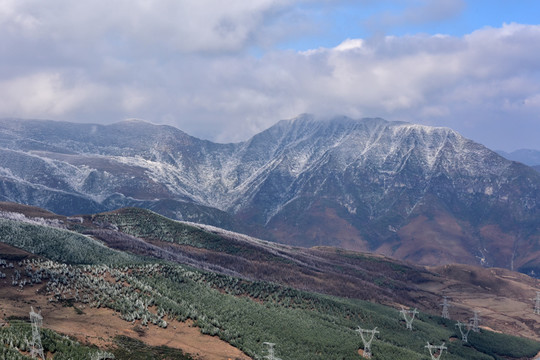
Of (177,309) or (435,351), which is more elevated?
(177,309)

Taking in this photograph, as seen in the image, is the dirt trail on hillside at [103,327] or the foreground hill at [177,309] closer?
the dirt trail on hillside at [103,327]

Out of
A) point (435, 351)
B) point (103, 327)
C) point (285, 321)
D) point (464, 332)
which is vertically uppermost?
point (103, 327)

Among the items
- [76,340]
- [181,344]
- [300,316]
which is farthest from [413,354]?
[76,340]

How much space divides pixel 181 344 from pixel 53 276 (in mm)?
32830

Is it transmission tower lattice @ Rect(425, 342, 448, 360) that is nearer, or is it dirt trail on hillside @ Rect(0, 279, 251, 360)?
dirt trail on hillside @ Rect(0, 279, 251, 360)

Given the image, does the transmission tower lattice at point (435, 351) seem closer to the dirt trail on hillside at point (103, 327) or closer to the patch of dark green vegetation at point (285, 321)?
the patch of dark green vegetation at point (285, 321)

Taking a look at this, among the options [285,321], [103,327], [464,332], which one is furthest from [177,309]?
[464,332]

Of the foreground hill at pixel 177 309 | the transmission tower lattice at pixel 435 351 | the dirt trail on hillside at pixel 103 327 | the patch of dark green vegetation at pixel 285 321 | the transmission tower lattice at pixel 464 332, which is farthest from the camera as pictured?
the transmission tower lattice at pixel 464 332

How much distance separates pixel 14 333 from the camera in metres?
65.9

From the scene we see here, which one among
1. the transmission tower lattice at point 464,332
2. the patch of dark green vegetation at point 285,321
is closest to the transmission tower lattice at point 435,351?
the patch of dark green vegetation at point 285,321

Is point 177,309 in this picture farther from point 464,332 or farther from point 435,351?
point 464,332

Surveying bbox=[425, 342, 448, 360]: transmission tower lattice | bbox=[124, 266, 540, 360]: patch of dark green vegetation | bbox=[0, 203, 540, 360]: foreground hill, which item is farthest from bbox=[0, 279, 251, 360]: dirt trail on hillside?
bbox=[425, 342, 448, 360]: transmission tower lattice

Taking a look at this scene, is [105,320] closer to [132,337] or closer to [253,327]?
[132,337]

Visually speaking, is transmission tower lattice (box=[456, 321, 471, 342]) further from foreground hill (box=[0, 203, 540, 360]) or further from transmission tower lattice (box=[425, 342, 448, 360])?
transmission tower lattice (box=[425, 342, 448, 360])
